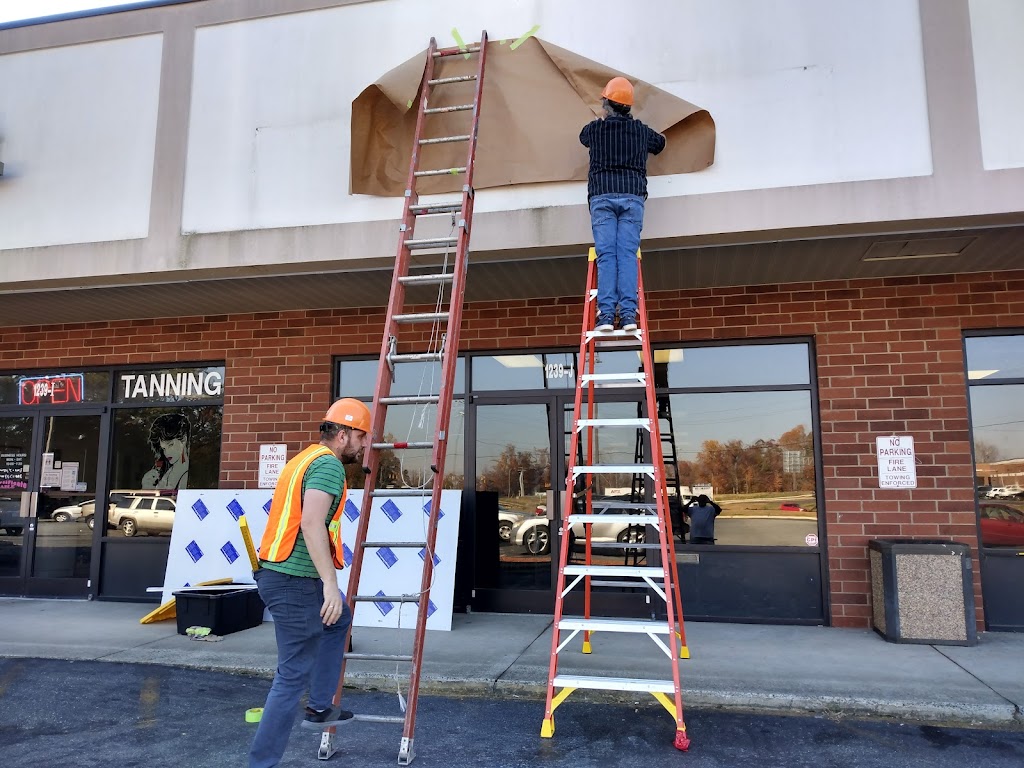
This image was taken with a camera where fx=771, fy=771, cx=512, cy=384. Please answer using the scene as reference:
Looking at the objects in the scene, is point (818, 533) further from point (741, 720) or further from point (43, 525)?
point (43, 525)

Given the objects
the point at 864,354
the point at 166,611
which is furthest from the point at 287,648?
the point at 864,354

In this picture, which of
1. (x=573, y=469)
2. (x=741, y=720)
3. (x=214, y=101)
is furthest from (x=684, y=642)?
(x=214, y=101)

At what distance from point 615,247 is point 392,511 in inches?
152

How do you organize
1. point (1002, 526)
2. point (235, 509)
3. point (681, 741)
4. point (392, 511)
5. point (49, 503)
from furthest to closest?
point (49, 503), point (235, 509), point (392, 511), point (1002, 526), point (681, 741)

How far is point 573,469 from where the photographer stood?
15.6ft

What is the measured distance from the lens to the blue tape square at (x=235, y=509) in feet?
27.5

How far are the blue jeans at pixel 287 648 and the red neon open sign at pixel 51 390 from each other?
716 centimetres

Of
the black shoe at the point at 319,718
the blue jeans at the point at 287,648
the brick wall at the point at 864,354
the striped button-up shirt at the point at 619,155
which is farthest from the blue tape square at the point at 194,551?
the striped button-up shirt at the point at 619,155

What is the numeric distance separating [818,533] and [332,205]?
561 cm

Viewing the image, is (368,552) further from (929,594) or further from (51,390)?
(929,594)

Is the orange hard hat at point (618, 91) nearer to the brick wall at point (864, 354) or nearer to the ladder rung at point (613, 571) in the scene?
the brick wall at point (864, 354)

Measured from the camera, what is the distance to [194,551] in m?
8.39

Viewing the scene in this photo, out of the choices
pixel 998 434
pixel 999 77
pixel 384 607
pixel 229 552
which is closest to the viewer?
pixel 999 77

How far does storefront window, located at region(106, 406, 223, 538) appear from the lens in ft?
30.1
